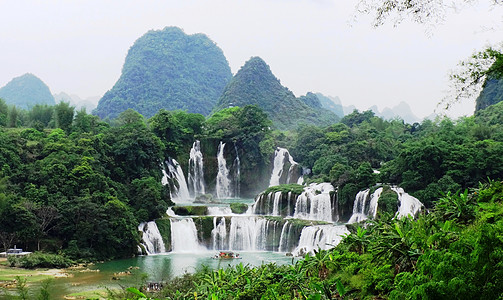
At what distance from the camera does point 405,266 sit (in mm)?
3855

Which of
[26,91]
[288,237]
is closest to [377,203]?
[288,237]

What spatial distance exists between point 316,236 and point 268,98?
36692 mm

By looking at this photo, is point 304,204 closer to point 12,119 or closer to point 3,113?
point 12,119

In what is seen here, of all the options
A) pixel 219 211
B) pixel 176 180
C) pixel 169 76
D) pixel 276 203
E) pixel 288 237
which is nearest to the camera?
pixel 288 237

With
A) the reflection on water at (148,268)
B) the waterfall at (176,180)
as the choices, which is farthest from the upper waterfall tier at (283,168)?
the reflection on water at (148,268)

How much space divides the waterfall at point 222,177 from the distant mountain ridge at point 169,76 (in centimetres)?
3248

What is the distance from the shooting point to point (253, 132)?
30375 mm

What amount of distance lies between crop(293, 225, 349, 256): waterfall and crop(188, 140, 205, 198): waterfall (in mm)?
12121

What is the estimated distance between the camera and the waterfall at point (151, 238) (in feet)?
63.0

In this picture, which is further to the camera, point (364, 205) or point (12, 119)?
point (12, 119)

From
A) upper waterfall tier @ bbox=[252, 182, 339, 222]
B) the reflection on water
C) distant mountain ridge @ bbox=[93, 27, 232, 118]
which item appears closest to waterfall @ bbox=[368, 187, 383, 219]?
upper waterfall tier @ bbox=[252, 182, 339, 222]

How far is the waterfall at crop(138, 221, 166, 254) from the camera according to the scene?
63.0 ft

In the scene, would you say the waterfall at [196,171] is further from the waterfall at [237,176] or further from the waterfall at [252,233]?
the waterfall at [252,233]

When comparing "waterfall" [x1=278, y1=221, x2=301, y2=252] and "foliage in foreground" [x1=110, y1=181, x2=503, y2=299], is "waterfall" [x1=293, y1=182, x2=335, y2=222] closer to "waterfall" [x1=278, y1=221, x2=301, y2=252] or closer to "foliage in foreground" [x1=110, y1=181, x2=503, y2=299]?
"waterfall" [x1=278, y1=221, x2=301, y2=252]
